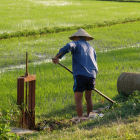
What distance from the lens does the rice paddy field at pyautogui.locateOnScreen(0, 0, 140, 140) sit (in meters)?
6.22

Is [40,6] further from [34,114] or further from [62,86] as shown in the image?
[34,114]

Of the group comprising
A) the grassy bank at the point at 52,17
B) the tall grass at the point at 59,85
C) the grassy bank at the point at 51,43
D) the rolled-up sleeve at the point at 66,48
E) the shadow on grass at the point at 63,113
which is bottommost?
the shadow on grass at the point at 63,113

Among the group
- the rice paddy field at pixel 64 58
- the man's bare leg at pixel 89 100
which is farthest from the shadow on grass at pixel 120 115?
the man's bare leg at pixel 89 100

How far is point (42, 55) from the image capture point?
1366 centimetres

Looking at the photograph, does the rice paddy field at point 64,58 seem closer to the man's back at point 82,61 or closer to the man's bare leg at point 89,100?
the man's bare leg at point 89,100

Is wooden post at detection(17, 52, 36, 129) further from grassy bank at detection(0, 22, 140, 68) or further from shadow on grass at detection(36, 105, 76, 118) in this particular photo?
grassy bank at detection(0, 22, 140, 68)

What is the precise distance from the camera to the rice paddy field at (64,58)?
20.4ft

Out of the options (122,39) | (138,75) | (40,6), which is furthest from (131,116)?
(40,6)

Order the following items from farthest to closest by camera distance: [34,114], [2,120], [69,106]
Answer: [69,106] < [34,114] < [2,120]

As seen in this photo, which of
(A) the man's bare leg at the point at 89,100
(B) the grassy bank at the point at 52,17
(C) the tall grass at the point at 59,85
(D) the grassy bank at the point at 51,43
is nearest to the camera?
(A) the man's bare leg at the point at 89,100

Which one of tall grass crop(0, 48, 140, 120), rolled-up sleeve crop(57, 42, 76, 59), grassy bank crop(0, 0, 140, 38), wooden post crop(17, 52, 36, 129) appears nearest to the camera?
wooden post crop(17, 52, 36, 129)

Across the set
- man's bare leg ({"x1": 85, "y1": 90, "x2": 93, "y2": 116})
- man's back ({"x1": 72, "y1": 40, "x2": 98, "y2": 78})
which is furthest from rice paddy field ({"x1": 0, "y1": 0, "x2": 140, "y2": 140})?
man's back ({"x1": 72, "y1": 40, "x2": 98, "y2": 78})

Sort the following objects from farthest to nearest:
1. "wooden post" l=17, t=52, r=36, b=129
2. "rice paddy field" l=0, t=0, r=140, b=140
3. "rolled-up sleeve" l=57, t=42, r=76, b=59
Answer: "rolled-up sleeve" l=57, t=42, r=76, b=59 < "wooden post" l=17, t=52, r=36, b=129 < "rice paddy field" l=0, t=0, r=140, b=140

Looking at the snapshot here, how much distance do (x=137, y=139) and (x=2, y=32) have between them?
12.9m
